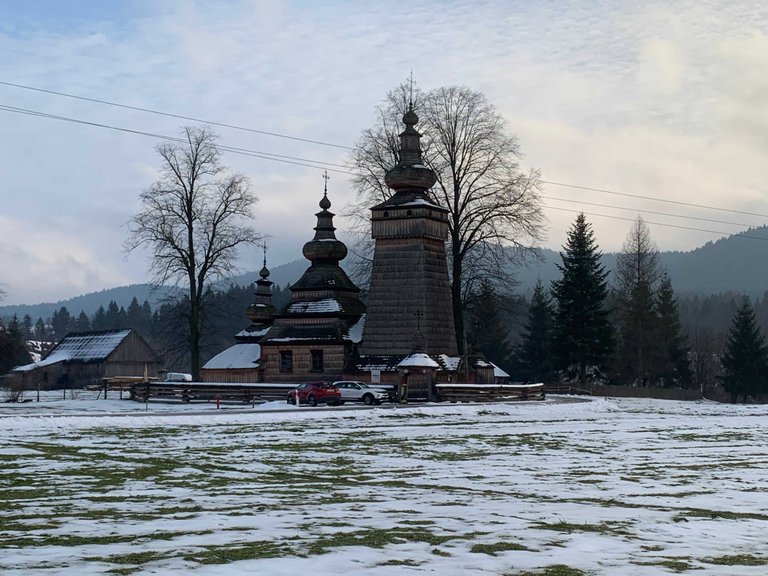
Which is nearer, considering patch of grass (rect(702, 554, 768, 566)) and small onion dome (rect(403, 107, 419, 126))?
patch of grass (rect(702, 554, 768, 566))

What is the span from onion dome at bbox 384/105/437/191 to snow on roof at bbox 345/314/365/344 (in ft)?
29.5

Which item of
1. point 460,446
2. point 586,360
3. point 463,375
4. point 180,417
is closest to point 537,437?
point 460,446

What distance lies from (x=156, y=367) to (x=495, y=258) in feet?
149

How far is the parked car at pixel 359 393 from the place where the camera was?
50.1 m

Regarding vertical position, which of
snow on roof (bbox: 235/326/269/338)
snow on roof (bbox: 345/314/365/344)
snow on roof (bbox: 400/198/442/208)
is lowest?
snow on roof (bbox: 345/314/365/344)

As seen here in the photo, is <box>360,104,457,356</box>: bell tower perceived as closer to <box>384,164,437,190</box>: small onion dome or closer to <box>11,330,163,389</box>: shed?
<box>384,164,437,190</box>: small onion dome

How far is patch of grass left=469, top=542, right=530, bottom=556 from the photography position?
10.3m

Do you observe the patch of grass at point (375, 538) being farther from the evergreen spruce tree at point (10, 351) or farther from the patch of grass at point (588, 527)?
the evergreen spruce tree at point (10, 351)

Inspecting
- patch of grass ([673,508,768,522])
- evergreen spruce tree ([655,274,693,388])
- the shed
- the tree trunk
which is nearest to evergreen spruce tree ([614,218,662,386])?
evergreen spruce tree ([655,274,693,388])

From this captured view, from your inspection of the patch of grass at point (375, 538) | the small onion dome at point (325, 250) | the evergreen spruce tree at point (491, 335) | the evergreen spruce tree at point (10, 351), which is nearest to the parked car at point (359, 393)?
the small onion dome at point (325, 250)

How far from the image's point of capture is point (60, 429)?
105 ft

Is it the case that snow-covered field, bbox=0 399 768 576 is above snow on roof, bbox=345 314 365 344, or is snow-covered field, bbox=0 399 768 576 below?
below

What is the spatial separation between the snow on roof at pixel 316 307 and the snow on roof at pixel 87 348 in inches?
1228

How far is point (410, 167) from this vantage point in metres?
58.9
